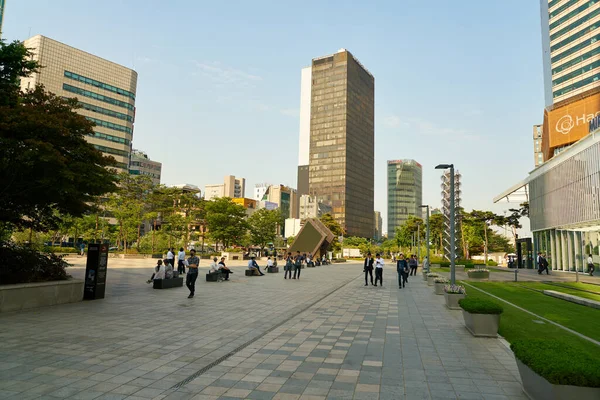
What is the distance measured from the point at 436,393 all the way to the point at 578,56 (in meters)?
83.9

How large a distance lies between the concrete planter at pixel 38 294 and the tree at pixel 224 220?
46977 millimetres

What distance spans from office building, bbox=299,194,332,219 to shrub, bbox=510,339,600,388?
390 feet

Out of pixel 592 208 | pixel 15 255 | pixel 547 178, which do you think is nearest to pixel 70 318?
pixel 15 255

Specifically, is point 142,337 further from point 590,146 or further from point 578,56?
point 578,56

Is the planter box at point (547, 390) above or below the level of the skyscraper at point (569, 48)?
below

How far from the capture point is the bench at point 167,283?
17.2m

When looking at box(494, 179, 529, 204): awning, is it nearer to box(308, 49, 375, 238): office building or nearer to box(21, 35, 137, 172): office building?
box(21, 35, 137, 172): office building

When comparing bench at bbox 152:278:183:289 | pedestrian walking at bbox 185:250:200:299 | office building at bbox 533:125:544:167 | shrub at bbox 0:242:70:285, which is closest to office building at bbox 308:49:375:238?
office building at bbox 533:125:544:167

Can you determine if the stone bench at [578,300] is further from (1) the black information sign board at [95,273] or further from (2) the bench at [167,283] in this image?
(1) the black information sign board at [95,273]

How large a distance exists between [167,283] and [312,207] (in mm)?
120556

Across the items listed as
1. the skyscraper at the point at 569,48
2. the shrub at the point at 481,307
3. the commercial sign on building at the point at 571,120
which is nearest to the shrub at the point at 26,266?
the shrub at the point at 481,307

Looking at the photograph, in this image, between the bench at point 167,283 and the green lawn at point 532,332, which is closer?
the green lawn at point 532,332

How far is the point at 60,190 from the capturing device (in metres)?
11.8

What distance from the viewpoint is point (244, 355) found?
7137 mm
